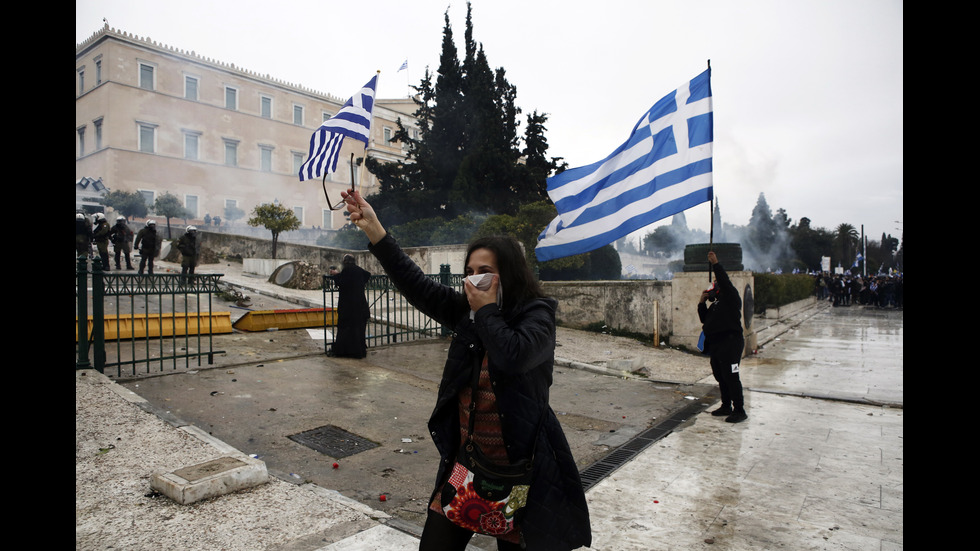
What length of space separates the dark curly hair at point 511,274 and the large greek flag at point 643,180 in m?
3.25

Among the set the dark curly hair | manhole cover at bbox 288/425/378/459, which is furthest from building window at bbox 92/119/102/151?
the dark curly hair

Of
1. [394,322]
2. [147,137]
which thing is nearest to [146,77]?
[147,137]

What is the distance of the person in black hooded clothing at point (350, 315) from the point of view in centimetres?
908

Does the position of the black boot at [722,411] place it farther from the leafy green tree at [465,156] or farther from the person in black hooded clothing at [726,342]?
the leafy green tree at [465,156]

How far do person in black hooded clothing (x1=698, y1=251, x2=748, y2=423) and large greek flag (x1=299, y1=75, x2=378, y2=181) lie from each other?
13.2ft

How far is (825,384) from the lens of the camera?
8195 millimetres

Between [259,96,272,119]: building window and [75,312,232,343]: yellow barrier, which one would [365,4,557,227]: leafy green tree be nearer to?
[75,312,232,343]: yellow barrier

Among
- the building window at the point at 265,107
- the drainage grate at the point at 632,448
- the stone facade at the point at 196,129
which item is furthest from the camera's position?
the building window at the point at 265,107

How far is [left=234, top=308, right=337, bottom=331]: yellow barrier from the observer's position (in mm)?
11000

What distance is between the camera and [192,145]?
144 feet

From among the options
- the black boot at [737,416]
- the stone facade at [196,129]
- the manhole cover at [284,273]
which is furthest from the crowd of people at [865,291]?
the manhole cover at [284,273]

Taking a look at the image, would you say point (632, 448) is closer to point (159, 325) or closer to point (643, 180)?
point (643, 180)
